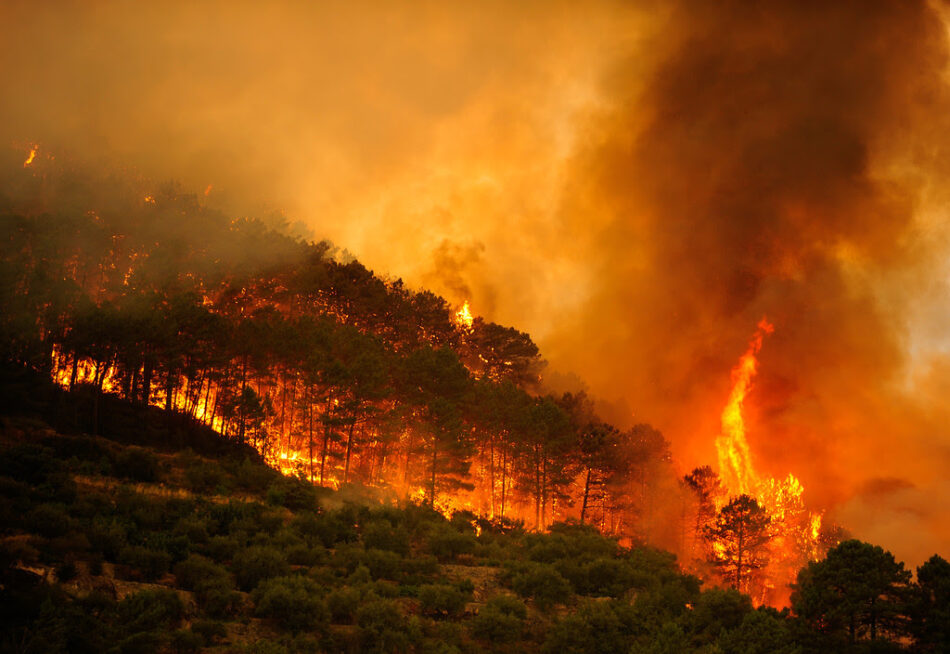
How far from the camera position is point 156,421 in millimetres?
47375

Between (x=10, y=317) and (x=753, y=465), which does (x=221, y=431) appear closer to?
(x=10, y=317)

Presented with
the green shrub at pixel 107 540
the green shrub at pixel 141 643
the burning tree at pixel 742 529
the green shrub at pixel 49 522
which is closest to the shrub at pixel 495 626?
the green shrub at pixel 141 643

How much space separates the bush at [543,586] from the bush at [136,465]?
20.9m

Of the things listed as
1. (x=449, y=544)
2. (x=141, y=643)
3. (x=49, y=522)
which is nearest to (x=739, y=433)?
(x=449, y=544)

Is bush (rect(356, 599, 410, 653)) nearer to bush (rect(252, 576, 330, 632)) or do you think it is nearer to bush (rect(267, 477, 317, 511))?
bush (rect(252, 576, 330, 632))

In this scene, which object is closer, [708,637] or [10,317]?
[708,637]

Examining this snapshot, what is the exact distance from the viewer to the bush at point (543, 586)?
30844 millimetres

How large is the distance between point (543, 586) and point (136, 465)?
2298 cm

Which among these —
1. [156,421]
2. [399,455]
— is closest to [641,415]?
[399,455]

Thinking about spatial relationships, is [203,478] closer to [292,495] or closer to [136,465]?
[136,465]

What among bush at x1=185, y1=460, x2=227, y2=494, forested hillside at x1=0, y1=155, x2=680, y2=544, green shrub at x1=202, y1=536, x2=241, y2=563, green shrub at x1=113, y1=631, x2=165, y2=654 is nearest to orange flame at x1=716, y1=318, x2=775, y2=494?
forested hillside at x1=0, y1=155, x2=680, y2=544

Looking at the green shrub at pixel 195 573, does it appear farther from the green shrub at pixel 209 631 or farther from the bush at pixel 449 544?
the bush at pixel 449 544

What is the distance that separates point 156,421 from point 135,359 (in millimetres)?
4678

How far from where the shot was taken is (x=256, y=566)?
2605 centimetres
